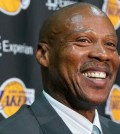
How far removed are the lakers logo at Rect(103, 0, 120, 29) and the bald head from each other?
2.81 ft

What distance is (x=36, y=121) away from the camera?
0.89 metres

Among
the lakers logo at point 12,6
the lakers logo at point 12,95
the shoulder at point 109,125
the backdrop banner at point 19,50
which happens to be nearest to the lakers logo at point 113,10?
the backdrop banner at point 19,50

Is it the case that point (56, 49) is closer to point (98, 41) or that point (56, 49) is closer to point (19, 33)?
point (98, 41)

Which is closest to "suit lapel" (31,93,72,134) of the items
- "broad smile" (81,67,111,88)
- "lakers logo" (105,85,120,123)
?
"broad smile" (81,67,111,88)

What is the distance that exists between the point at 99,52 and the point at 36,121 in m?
0.18

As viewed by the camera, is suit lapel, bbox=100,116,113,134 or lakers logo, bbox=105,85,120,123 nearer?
suit lapel, bbox=100,116,113,134

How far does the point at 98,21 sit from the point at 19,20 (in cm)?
66

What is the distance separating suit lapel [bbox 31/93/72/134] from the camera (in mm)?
886

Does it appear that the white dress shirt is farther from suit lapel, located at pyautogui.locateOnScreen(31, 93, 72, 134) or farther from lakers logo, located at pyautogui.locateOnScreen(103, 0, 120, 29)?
lakers logo, located at pyautogui.locateOnScreen(103, 0, 120, 29)

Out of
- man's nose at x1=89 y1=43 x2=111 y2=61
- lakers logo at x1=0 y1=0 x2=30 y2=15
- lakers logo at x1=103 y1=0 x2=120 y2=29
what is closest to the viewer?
man's nose at x1=89 y1=43 x2=111 y2=61

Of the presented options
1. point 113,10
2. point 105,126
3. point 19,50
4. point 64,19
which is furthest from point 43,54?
point 113,10

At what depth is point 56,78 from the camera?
0.90 m

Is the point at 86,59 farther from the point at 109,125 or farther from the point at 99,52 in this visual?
the point at 109,125

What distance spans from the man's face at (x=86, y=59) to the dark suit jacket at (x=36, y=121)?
56 millimetres
